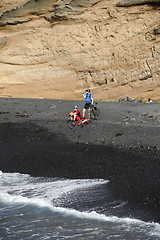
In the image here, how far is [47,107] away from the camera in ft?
66.1

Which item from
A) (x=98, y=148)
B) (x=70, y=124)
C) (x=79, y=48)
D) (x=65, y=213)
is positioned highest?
(x=79, y=48)

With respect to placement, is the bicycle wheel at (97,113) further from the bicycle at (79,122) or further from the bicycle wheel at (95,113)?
the bicycle at (79,122)

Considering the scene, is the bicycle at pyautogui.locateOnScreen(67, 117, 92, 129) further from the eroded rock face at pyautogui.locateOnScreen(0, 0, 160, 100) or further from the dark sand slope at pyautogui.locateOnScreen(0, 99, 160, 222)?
the eroded rock face at pyautogui.locateOnScreen(0, 0, 160, 100)

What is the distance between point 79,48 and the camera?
3050cm

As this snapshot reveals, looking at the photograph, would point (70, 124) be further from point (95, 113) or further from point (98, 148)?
point (98, 148)

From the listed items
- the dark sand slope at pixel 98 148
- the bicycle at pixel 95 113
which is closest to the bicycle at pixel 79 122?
the dark sand slope at pixel 98 148

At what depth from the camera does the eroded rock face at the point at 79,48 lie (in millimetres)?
27609

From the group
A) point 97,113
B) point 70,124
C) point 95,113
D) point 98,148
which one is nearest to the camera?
point 98,148

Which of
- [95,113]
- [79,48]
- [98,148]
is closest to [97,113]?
[95,113]

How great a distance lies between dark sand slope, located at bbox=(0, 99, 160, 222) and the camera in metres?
8.16

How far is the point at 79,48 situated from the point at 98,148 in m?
20.6

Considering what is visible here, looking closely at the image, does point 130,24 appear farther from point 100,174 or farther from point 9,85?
point 100,174

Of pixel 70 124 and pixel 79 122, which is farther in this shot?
pixel 70 124

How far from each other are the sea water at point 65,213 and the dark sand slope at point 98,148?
517mm
